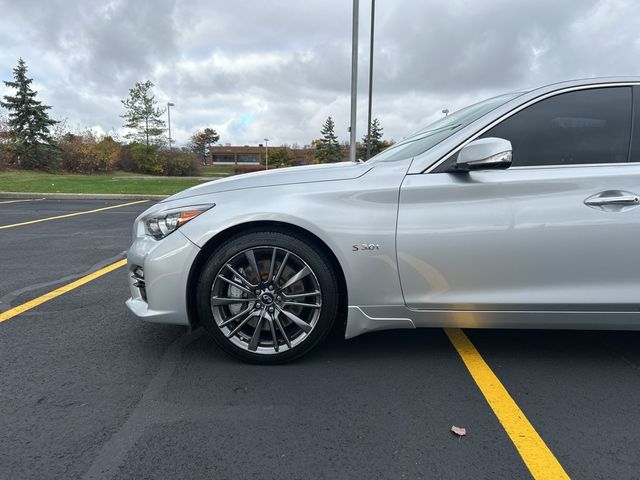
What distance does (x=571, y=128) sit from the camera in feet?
9.09

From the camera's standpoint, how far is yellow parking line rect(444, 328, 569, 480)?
6.25ft

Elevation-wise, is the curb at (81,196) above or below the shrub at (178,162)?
below

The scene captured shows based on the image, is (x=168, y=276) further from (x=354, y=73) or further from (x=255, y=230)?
(x=354, y=73)

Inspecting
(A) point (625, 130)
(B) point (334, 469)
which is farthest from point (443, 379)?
(A) point (625, 130)

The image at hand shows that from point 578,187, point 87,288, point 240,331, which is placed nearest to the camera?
point 578,187

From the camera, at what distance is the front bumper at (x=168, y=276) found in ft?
8.87

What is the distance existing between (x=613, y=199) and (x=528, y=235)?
0.49 meters

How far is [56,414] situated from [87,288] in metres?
2.38

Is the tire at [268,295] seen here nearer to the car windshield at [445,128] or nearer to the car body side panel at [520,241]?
the car body side panel at [520,241]

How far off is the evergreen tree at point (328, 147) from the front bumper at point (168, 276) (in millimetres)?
45199

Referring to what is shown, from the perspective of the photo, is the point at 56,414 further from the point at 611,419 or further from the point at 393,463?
the point at 611,419

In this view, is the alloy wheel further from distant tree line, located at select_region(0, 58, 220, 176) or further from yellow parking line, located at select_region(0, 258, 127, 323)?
distant tree line, located at select_region(0, 58, 220, 176)

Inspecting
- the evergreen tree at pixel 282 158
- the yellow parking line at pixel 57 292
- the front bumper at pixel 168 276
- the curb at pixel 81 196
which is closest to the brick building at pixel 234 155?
the evergreen tree at pixel 282 158

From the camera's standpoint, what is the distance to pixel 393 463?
6.34ft
